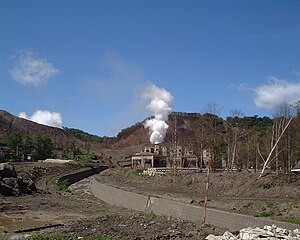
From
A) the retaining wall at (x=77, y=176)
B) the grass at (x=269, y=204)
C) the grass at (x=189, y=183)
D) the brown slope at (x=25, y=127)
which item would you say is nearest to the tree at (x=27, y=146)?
the retaining wall at (x=77, y=176)

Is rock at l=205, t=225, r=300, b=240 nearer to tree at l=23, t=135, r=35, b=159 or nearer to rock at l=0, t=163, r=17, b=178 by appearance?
rock at l=0, t=163, r=17, b=178

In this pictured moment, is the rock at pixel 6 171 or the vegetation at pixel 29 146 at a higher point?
the vegetation at pixel 29 146

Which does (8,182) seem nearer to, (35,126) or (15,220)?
(15,220)

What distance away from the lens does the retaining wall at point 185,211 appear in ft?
56.9

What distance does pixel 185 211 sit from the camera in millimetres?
21859

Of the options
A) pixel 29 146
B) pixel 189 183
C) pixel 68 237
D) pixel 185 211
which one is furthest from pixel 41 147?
pixel 68 237

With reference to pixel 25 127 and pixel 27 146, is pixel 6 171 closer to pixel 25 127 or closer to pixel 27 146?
pixel 27 146

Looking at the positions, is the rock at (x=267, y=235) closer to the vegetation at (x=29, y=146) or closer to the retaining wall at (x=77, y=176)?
the retaining wall at (x=77, y=176)

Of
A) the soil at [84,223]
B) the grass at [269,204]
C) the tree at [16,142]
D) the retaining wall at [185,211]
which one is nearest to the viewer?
the soil at [84,223]

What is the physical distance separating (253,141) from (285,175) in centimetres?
3480

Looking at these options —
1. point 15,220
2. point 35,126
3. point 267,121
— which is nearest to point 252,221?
point 15,220

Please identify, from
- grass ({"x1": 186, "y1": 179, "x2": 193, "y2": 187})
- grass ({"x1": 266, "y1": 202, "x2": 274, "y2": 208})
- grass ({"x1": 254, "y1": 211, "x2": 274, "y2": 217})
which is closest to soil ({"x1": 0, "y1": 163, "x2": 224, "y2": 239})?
grass ({"x1": 254, "y1": 211, "x2": 274, "y2": 217})

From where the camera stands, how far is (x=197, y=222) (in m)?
19.8

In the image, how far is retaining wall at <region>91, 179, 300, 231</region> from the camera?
17331 millimetres
